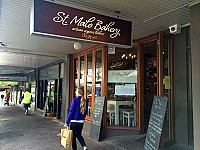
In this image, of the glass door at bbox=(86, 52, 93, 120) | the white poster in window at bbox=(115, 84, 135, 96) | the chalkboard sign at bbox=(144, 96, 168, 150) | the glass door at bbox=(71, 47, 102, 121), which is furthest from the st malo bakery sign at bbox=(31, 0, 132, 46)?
the glass door at bbox=(86, 52, 93, 120)

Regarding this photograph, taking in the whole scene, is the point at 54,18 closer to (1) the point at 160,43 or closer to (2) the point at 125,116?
(1) the point at 160,43

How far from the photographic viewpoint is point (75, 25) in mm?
2883

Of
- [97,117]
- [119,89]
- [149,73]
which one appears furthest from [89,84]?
[149,73]

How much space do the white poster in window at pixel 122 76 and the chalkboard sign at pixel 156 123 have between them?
163cm

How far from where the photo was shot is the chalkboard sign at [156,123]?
3.62 meters

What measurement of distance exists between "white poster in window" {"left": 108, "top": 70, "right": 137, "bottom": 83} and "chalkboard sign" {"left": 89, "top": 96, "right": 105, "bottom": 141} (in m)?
0.65

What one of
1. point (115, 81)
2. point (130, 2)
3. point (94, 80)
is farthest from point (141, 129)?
point (130, 2)

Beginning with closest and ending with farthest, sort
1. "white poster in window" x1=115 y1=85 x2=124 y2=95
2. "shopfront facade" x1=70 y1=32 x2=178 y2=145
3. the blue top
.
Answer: the blue top, "shopfront facade" x1=70 y1=32 x2=178 y2=145, "white poster in window" x1=115 y1=85 x2=124 y2=95

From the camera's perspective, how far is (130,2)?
314 centimetres

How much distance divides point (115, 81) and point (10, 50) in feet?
13.6

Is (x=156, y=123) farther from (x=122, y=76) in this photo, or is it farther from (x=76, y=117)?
(x=122, y=76)

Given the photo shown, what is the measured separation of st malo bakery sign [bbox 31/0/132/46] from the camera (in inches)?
103

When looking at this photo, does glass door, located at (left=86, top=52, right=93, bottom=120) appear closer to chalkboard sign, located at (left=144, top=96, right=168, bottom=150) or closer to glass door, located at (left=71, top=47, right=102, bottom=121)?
glass door, located at (left=71, top=47, right=102, bottom=121)

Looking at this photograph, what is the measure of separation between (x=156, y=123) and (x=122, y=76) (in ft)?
7.27
